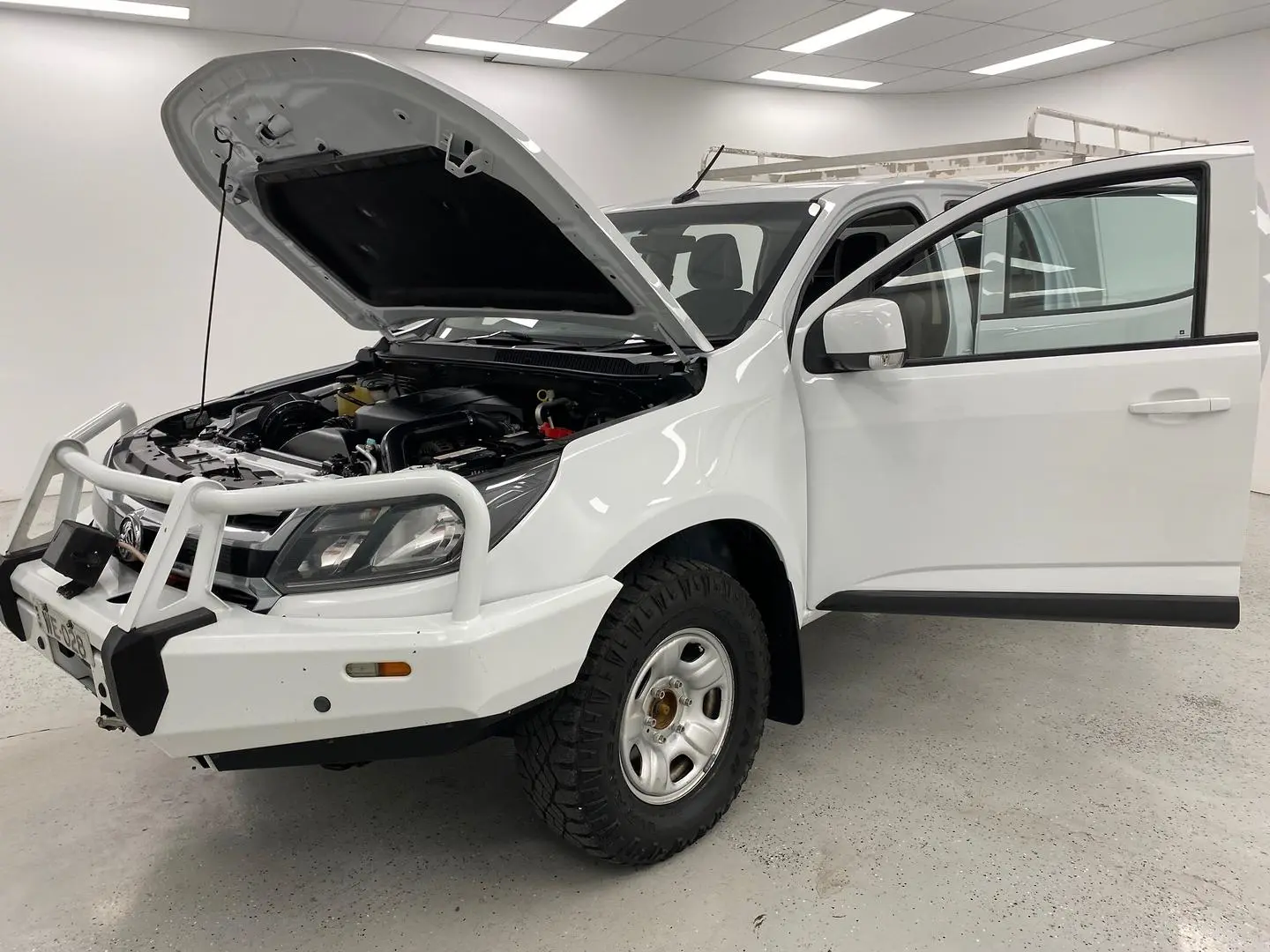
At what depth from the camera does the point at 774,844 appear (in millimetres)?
2086

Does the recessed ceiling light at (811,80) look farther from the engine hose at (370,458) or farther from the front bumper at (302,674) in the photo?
the front bumper at (302,674)

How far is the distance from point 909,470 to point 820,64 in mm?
7204

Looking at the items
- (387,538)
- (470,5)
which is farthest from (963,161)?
(470,5)

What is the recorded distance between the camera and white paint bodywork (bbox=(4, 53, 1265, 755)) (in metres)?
1.72

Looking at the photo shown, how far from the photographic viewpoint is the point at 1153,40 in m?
7.90

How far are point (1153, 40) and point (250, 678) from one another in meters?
9.23

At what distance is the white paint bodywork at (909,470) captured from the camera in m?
1.72

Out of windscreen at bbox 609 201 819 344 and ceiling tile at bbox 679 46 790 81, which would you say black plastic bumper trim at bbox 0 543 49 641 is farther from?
ceiling tile at bbox 679 46 790 81

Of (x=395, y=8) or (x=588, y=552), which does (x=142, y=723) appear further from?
(x=395, y=8)

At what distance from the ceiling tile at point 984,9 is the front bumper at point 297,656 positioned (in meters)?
6.62

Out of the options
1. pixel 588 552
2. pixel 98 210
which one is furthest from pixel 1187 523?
pixel 98 210

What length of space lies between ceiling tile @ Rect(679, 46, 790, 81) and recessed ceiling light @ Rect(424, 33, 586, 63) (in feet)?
4.21

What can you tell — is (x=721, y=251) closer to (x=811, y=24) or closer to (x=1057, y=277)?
(x=1057, y=277)

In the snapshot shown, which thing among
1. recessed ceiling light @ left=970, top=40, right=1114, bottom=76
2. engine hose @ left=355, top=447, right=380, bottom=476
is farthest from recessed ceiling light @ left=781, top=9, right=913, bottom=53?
engine hose @ left=355, top=447, right=380, bottom=476
